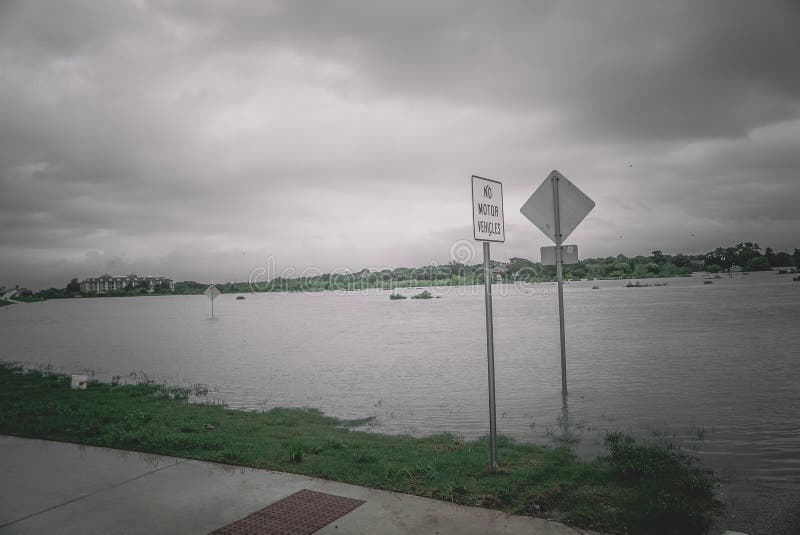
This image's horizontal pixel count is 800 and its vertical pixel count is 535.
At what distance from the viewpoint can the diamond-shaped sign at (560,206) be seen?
9.26 meters

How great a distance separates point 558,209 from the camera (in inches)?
375

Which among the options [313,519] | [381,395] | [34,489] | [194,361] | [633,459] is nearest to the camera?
[313,519]

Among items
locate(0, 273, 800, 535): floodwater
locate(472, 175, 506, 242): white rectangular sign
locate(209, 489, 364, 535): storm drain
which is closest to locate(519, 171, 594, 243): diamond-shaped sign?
locate(0, 273, 800, 535): floodwater

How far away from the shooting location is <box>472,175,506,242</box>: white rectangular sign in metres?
5.39

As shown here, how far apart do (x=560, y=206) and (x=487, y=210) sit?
4384 mm

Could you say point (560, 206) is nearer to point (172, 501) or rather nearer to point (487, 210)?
point (487, 210)

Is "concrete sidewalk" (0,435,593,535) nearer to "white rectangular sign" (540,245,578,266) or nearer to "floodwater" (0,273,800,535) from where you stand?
"floodwater" (0,273,800,535)

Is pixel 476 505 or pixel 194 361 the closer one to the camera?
pixel 476 505

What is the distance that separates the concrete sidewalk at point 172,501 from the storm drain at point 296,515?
0.10 meters

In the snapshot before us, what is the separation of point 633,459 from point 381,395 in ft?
25.2

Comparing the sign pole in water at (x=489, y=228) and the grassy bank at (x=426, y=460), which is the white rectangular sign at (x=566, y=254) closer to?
the grassy bank at (x=426, y=460)

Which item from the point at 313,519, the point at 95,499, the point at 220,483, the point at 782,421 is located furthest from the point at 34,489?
the point at 782,421

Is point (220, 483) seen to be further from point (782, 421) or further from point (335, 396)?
point (782, 421)

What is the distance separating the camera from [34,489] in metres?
5.29
